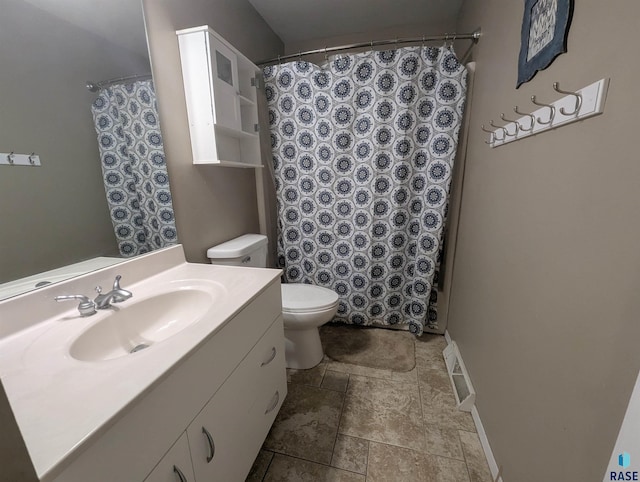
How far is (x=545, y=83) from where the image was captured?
0.83 meters

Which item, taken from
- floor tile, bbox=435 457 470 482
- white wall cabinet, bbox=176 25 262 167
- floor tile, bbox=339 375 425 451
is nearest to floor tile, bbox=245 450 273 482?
floor tile, bbox=339 375 425 451

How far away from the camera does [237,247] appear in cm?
147

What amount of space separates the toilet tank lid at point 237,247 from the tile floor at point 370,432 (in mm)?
815

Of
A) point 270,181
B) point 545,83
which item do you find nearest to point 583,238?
point 545,83

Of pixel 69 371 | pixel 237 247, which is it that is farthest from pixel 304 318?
pixel 69 371

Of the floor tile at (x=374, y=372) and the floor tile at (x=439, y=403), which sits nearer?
the floor tile at (x=439, y=403)

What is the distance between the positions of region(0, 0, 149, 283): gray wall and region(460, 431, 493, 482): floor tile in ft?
5.47

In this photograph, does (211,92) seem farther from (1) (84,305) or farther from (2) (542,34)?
(2) (542,34)

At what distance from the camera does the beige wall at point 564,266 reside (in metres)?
0.54

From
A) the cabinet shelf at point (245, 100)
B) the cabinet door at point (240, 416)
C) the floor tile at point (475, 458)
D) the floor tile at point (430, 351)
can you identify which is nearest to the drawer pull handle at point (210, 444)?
the cabinet door at point (240, 416)

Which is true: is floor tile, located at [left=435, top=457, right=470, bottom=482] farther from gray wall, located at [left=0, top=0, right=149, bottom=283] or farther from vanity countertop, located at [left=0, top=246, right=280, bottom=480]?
gray wall, located at [left=0, top=0, right=149, bottom=283]

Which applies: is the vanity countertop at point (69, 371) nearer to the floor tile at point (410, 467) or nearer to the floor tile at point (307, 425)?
the floor tile at point (307, 425)

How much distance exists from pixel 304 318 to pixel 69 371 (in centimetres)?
104

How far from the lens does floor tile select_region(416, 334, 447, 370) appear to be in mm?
1696
